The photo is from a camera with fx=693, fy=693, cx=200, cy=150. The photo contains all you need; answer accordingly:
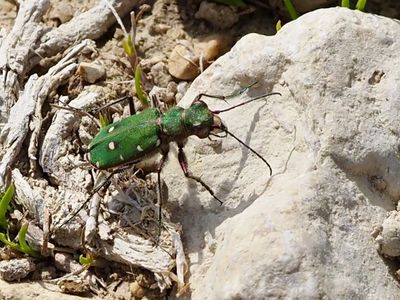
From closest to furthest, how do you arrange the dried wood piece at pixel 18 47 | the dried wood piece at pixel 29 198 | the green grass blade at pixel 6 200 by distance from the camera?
the green grass blade at pixel 6 200
the dried wood piece at pixel 29 198
the dried wood piece at pixel 18 47


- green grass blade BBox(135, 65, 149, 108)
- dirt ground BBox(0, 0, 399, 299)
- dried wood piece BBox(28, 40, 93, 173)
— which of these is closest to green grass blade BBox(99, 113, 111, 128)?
dirt ground BBox(0, 0, 399, 299)

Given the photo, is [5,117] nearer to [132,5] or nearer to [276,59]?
[132,5]

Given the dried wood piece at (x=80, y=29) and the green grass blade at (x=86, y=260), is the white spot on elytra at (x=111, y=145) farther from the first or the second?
the dried wood piece at (x=80, y=29)

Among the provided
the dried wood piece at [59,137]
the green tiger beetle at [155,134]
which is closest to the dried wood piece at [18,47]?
the dried wood piece at [59,137]

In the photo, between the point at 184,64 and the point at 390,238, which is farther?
the point at 184,64

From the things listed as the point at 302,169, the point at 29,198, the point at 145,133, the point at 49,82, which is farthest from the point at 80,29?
the point at 302,169

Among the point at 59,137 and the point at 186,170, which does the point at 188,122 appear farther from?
the point at 59,137
